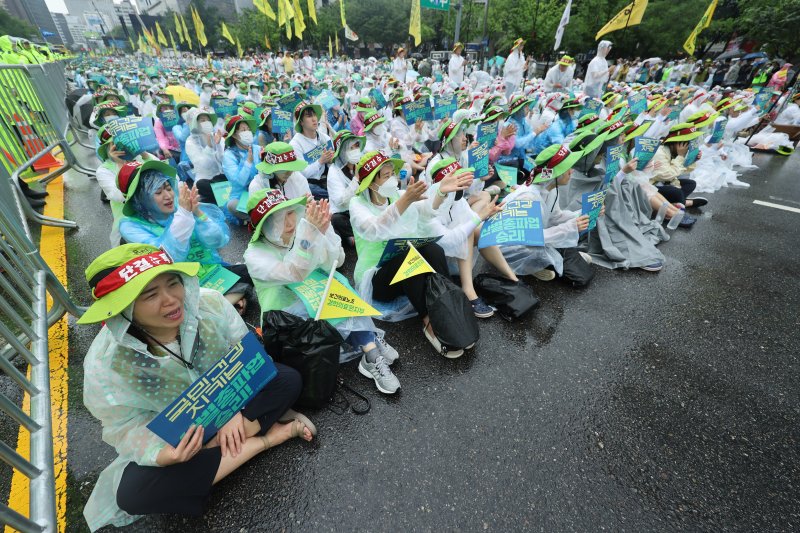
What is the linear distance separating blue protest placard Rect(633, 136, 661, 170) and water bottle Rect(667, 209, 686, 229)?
111 centimetres

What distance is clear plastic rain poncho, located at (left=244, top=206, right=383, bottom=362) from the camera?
2445 mm

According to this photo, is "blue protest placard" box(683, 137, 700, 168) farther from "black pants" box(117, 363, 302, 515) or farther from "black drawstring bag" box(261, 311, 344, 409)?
"black pants" box(117, 363, 302, 515)

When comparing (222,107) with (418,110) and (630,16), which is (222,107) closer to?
(418,110)

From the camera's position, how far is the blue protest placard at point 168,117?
7.17 metres

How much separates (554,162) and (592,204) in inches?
25.9

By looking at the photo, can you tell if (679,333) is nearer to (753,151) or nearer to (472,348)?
(472,348)

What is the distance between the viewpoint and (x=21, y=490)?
2002 millimetres

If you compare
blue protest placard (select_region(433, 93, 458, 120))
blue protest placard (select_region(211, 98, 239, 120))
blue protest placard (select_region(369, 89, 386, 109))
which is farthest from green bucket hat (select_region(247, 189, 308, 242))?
blue protest placard (select_region(369, 89, 386, 109))

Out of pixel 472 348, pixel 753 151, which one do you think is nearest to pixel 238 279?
pixel 472 348

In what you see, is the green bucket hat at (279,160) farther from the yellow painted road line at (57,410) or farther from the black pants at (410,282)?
the yellow painted road line at (57,410)

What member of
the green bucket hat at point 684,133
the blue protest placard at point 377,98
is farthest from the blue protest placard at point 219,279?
the blue protest placard at point 377,98

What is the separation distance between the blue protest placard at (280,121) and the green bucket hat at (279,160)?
243cm

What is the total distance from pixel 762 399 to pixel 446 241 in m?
2.68

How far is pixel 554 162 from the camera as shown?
150 inches
